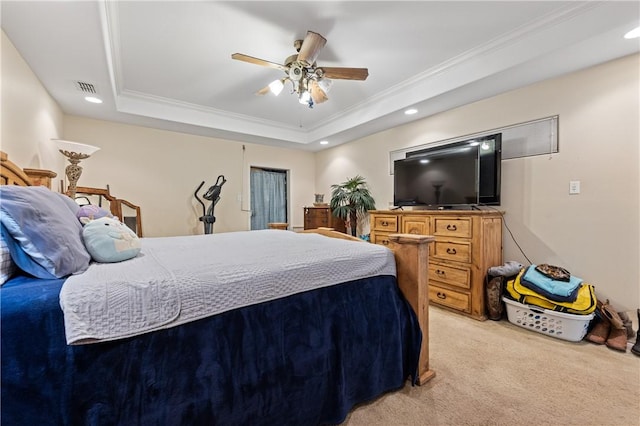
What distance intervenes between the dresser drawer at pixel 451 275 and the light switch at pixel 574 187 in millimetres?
1193

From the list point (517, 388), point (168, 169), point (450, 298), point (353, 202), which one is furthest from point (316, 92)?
point (168, 169)

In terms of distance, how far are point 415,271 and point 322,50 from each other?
2255 mm

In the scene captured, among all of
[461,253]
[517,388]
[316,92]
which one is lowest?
[517,388]

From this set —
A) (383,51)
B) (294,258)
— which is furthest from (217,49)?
(294,258)

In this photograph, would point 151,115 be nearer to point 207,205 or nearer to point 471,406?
point 207,205

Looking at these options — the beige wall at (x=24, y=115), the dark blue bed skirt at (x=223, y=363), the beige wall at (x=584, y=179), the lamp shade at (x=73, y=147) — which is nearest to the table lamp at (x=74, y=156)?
the lamp shade at (x=73, y=147)

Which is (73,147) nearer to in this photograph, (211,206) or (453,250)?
(211,206)

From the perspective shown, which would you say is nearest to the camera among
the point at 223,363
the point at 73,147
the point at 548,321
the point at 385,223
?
the point at 223,363

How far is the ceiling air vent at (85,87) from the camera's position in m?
2.70

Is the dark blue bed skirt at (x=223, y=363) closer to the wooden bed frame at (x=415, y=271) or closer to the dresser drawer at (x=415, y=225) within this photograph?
the wooden bed frame at (x=415, y=271)

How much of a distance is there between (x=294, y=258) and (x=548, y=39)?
2.72 meters

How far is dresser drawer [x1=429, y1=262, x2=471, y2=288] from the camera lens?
8.76ft

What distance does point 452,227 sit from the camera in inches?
110

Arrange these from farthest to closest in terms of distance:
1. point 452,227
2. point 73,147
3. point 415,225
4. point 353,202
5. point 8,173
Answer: point 353,202, point 415,225, point 452,227, point 73,147, point 8,173
